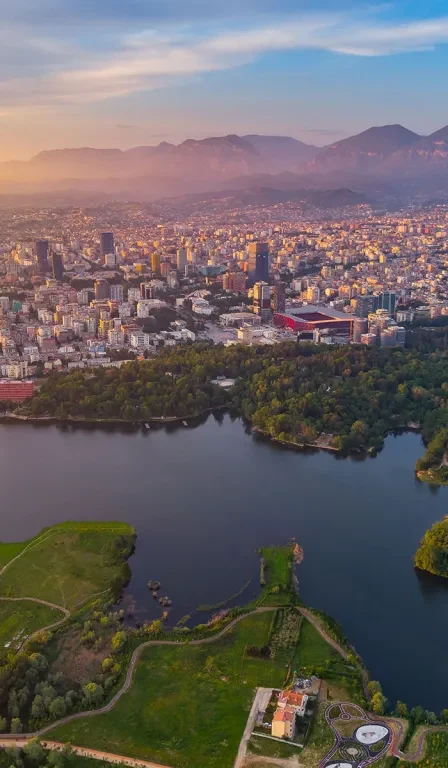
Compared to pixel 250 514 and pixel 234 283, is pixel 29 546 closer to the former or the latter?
pixel 250 514

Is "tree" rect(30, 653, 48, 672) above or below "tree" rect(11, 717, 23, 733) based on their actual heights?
above

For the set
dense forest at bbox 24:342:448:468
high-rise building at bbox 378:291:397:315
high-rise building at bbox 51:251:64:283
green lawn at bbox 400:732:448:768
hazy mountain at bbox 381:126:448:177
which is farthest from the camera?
hazy mountain at bbox 381:126:448:177

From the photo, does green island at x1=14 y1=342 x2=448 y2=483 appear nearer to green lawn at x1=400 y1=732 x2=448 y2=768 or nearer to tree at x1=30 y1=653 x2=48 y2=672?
green lawn at x1=400 y1=732 x2=448 y2=768

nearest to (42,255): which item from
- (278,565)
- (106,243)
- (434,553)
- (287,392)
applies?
(106,243)

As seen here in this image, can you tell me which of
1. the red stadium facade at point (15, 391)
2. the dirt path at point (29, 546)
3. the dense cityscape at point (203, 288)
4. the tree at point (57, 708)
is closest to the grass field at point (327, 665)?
the tree at point (57, 708)

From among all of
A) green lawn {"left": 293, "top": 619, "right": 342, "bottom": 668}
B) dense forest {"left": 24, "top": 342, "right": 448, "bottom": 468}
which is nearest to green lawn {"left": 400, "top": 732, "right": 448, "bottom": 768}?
green lawn {"left": 293, "top": 619, "right": 342, "bottom": 668}

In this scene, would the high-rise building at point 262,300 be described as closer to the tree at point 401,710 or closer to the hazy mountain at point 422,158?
the tree at point 401,710
